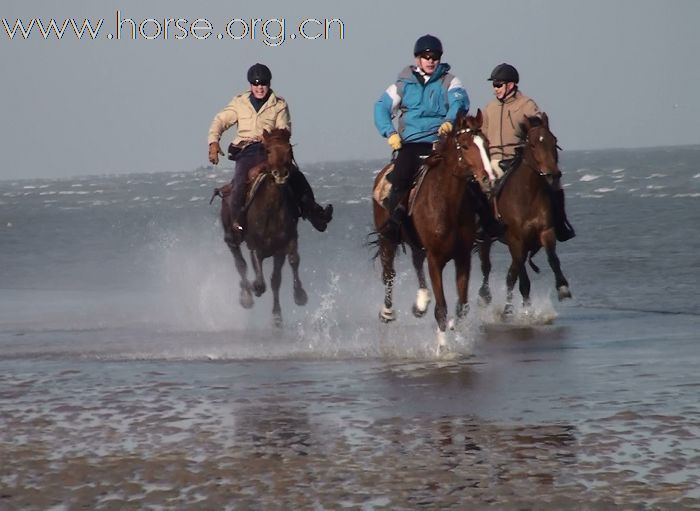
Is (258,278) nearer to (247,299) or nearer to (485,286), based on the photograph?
(247,299)

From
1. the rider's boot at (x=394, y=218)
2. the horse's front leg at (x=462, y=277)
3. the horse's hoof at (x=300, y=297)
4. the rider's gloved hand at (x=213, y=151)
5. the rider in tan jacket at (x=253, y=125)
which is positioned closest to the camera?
the horse's front leg at (x=462, y=277)

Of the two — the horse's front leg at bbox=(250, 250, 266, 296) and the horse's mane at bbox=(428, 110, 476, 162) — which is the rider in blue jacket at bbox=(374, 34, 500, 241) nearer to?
the horse's mane at bbox=(428, 110, 476, 162)

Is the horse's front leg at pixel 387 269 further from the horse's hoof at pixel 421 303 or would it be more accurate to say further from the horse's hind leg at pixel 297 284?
the horse's hind leg at pixel 297 284

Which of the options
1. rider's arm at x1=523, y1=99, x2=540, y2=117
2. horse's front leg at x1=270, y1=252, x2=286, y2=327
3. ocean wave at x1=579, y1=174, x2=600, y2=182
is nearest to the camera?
rider's arm at x1=523, y1=99, x2=540, y2=117

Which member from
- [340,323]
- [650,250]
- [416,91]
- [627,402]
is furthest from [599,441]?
[650,250]

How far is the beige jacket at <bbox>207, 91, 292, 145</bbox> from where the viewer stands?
1670cm

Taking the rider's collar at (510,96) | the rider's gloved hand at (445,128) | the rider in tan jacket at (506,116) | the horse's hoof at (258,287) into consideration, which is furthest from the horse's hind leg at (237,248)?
the rider's gloved hand at (445,128)

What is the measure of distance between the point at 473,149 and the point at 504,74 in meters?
4.11

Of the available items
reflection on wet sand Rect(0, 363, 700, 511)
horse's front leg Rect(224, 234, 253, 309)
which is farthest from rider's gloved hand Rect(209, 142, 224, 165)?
reflection on wet sand Rect(0, 363, 700, 511)

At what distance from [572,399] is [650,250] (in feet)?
62.8

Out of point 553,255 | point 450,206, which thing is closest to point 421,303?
point 450,206

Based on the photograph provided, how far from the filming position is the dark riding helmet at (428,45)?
13812mm

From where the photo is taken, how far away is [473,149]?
12516 millimetres

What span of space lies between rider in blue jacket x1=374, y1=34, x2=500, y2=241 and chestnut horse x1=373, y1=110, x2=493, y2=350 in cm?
50
